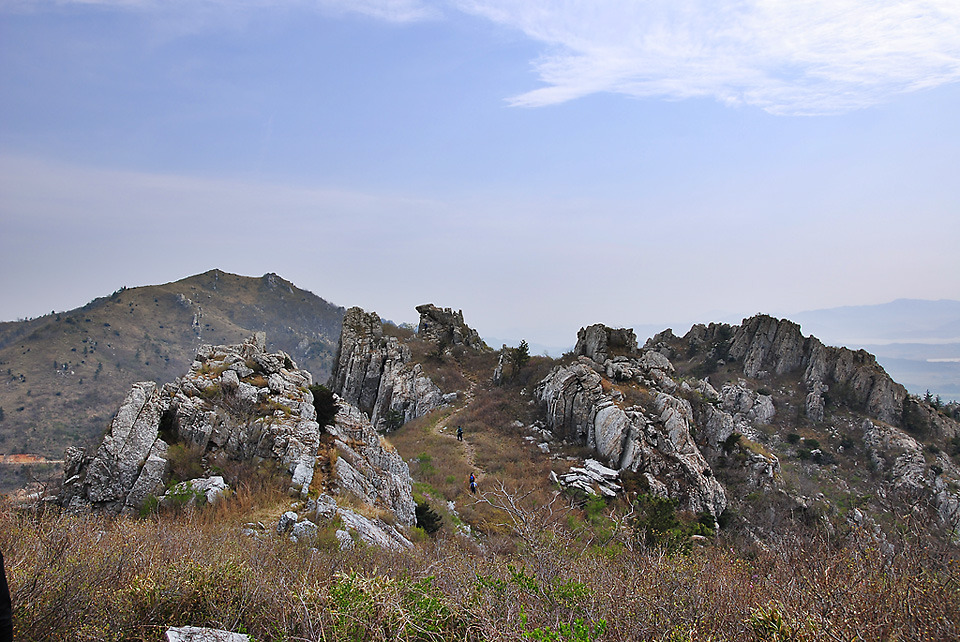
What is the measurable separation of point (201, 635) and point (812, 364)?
2229 inches

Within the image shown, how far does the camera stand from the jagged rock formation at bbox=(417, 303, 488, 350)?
47.1 metres

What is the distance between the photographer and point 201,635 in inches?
153

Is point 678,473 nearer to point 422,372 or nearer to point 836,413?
point 422,372

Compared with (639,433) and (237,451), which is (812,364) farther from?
(237,451)

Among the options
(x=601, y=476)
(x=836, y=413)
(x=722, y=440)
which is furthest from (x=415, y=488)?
(x=836, y=413)

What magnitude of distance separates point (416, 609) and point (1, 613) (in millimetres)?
3160

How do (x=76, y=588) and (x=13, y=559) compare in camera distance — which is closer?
(x=76, y=588)

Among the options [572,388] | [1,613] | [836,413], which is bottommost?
[836,413]

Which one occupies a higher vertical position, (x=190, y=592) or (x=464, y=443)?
(x=190, y=592)

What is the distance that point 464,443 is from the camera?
23.5 meters

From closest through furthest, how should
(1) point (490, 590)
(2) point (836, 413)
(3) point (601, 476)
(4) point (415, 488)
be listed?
(1) point (490, 590) < (4) point (415, 488) < (3) point (601, 476) < (2) point (836, 413)

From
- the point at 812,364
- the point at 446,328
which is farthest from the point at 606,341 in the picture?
the point at 812,364

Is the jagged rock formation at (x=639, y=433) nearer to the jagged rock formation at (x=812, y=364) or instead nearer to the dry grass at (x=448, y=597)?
Result: the dry grass at (x=448, y=597)

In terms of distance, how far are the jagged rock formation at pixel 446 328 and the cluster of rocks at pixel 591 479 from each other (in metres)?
28.8
